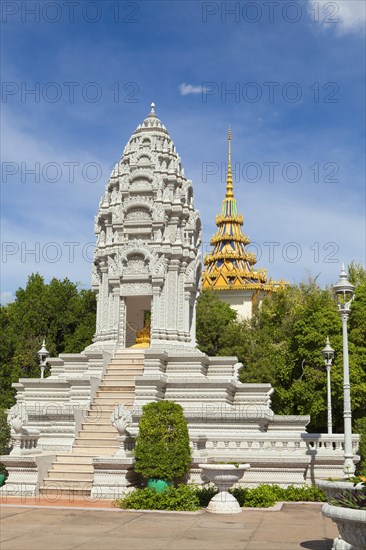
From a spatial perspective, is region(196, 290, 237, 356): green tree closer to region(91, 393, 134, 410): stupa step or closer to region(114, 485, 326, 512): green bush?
region(91, 393, 134, 410): stupa step

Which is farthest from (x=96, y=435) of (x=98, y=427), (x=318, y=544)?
(x=318, y=544)

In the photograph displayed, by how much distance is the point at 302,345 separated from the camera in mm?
35062

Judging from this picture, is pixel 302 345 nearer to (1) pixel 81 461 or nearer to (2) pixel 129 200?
(2) pixel 129 200

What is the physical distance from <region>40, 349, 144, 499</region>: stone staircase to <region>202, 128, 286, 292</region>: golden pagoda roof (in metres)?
40.4

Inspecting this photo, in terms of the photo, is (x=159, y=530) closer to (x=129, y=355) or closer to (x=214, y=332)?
(x=129, y=355)

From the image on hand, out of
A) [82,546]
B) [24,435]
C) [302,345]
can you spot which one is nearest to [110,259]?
[24,435]

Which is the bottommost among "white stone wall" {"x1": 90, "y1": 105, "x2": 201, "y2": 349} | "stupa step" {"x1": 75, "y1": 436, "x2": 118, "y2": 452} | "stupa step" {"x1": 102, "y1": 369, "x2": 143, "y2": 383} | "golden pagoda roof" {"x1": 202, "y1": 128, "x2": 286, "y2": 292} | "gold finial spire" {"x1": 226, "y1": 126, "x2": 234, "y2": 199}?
"stupa step" {"x1": 75, "y1": 436, "x2": 118, "y2": 452}

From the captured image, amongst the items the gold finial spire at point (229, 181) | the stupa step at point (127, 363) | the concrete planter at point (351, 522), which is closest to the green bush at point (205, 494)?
the stupa step at point (127, 363)

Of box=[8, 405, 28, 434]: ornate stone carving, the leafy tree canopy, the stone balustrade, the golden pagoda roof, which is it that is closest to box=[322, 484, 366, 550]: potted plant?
box=[8, 405, 28, 434]: ornate stone carving

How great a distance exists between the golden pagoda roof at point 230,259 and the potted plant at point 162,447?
4674cm

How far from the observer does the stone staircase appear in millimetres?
19156

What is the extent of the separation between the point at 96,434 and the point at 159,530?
897 centimetres

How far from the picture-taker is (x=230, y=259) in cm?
6869

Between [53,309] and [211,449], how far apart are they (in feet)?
68.5
